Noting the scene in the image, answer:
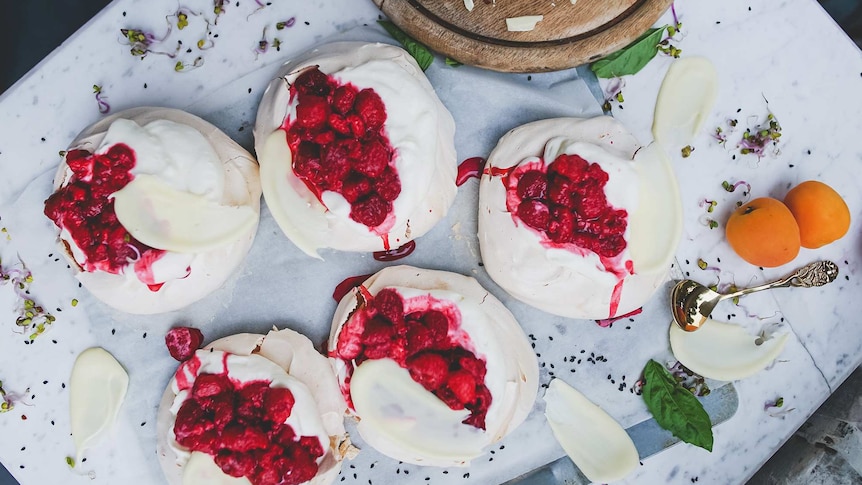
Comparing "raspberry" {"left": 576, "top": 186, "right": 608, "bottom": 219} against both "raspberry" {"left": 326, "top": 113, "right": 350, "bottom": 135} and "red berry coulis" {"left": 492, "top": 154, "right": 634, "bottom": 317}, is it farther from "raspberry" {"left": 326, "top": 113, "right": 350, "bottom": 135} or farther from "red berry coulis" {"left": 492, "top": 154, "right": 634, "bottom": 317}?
"raspberry" {"left": 326, "top": 113, "right": 350, "bottom": 135}

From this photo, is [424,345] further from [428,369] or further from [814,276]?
[814,276]

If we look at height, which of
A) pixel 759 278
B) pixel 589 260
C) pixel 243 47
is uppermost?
pixel 243 47

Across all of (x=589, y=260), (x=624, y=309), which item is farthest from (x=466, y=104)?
(x=624, y=309)

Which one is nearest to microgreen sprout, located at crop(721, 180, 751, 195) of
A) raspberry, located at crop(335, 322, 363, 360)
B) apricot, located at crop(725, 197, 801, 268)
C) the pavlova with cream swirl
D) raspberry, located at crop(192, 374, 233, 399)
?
apricot, located at crop(725, 197, 801, 268)

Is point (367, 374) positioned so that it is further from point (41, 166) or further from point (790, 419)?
point (790, 419)

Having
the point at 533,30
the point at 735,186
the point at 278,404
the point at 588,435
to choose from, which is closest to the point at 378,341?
the point at 278,404

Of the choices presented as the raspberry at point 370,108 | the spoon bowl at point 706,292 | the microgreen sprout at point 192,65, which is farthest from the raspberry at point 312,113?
the spoon bowl at point 706,292
